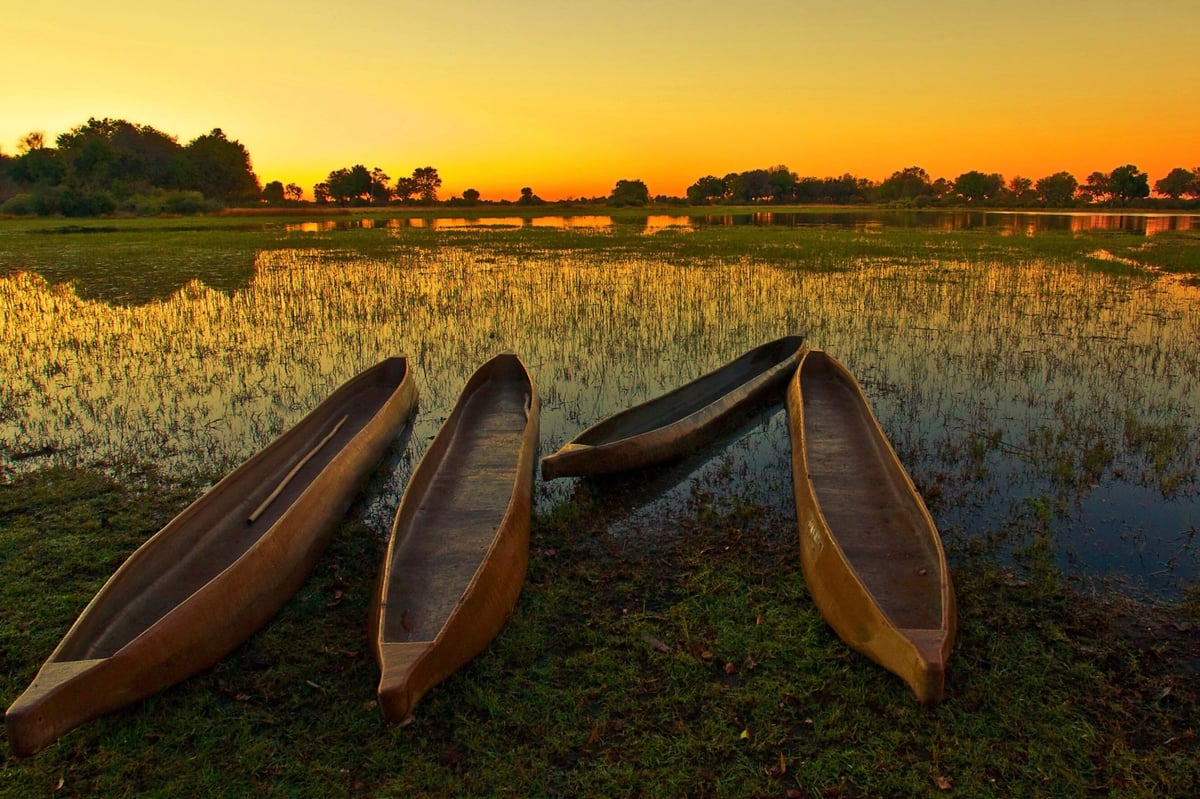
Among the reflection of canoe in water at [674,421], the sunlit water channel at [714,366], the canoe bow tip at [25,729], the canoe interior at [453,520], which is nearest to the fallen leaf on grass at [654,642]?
the canoe interior at [453,520]

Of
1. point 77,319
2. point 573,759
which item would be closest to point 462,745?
point 573,759

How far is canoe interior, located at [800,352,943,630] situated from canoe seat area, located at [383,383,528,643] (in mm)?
2675

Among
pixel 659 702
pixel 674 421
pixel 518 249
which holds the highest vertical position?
pixel 518 249

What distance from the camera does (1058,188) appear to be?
97000mm

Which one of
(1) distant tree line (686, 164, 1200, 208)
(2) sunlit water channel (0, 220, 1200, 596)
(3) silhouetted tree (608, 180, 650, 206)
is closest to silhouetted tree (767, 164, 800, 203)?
(1) distant tree line (686, 164, 1200, 208)

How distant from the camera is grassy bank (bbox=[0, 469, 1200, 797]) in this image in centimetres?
322

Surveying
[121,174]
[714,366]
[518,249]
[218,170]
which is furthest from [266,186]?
[714,366]

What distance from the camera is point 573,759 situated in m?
3.38

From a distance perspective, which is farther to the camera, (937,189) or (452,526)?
(937,189)

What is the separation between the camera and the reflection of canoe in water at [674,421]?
239 inches

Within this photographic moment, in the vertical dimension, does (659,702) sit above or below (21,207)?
below

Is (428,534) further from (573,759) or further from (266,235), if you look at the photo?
(266,235)

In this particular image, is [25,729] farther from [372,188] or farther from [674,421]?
[372,188]

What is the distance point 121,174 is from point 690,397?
76.8 meters
